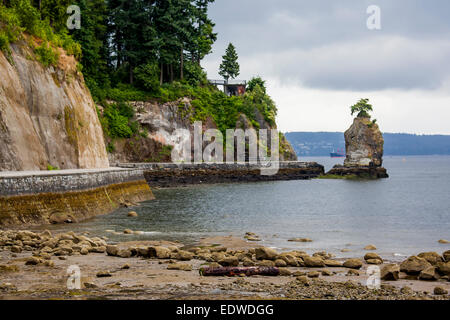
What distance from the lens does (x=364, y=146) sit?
79.4 metres

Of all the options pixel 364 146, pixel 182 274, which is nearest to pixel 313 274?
pixel 182 274

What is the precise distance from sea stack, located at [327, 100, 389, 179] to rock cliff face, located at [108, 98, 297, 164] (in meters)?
26.7

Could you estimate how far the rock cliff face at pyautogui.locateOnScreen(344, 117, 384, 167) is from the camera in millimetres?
79438

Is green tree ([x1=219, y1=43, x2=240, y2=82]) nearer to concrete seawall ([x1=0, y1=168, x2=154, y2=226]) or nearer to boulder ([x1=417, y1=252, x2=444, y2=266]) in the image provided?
concrete seawall ([x1=0, y1=168, x2=154, y2=226])

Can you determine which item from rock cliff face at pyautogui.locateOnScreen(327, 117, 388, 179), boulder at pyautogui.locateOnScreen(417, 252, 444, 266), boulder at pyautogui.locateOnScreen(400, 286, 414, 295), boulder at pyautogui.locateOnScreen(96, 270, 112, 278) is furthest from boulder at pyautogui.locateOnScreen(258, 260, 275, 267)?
rock cliff face at pyautogui.locateOnScreen(327, 117, 388, 179)

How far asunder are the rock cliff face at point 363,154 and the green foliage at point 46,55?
52.3 m

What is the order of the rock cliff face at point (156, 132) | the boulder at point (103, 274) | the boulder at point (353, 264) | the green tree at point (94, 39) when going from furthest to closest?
the rock cliff face at point (156, 132) → the green tree at point (94, 39) → the boulder at point (353, 264) → the boulder at point (103, 274)

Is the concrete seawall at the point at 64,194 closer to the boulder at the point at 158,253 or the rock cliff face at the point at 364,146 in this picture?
the boulder at the point at 158,253

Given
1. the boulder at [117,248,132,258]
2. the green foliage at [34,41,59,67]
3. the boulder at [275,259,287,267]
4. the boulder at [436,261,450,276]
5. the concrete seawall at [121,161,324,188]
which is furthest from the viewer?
the concrete seawall at [121,161,324,188]

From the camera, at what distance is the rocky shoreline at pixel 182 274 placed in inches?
352

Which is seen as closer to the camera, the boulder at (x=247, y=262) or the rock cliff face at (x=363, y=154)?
the boulder at (x=247, y=262)

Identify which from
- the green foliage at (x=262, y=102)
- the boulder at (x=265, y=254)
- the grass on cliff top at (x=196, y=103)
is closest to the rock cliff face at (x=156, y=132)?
the grass on cliff top at (x=196, y=103)

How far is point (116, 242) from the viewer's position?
17.5 m
